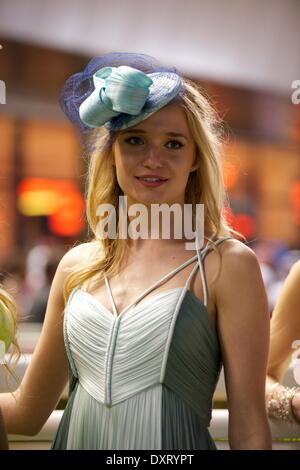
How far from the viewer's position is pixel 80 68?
6648 millimetres

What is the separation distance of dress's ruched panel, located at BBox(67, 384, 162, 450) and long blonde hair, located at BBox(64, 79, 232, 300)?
0.27m

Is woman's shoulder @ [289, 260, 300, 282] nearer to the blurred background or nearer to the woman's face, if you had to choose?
the woman's face

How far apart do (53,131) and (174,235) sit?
841cm

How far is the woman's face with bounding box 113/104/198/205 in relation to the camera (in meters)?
1.48

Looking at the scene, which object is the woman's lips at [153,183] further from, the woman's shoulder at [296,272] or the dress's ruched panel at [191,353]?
the woman's shoulder at [296,272]

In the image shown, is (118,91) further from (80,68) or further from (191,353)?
(80,68)

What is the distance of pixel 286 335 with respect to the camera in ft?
6.11

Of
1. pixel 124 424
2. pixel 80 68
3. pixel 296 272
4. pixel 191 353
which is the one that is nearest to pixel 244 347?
pixel 191 353

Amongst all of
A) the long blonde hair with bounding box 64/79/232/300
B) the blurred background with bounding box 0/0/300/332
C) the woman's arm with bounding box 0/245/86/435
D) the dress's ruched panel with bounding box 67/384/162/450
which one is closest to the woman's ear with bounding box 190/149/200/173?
the long blonde hair with bounding box 64/79/232/300

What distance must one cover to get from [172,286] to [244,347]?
0.58 ft

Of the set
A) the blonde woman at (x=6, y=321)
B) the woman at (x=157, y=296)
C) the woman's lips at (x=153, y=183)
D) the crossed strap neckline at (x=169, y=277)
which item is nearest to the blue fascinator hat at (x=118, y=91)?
the woman at (x=157, y=296)

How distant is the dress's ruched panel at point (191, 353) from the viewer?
1419 mm

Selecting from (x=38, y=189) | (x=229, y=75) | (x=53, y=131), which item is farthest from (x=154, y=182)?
(x=38, y=189)

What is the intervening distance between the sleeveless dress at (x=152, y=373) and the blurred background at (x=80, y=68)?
2579 millimetres
